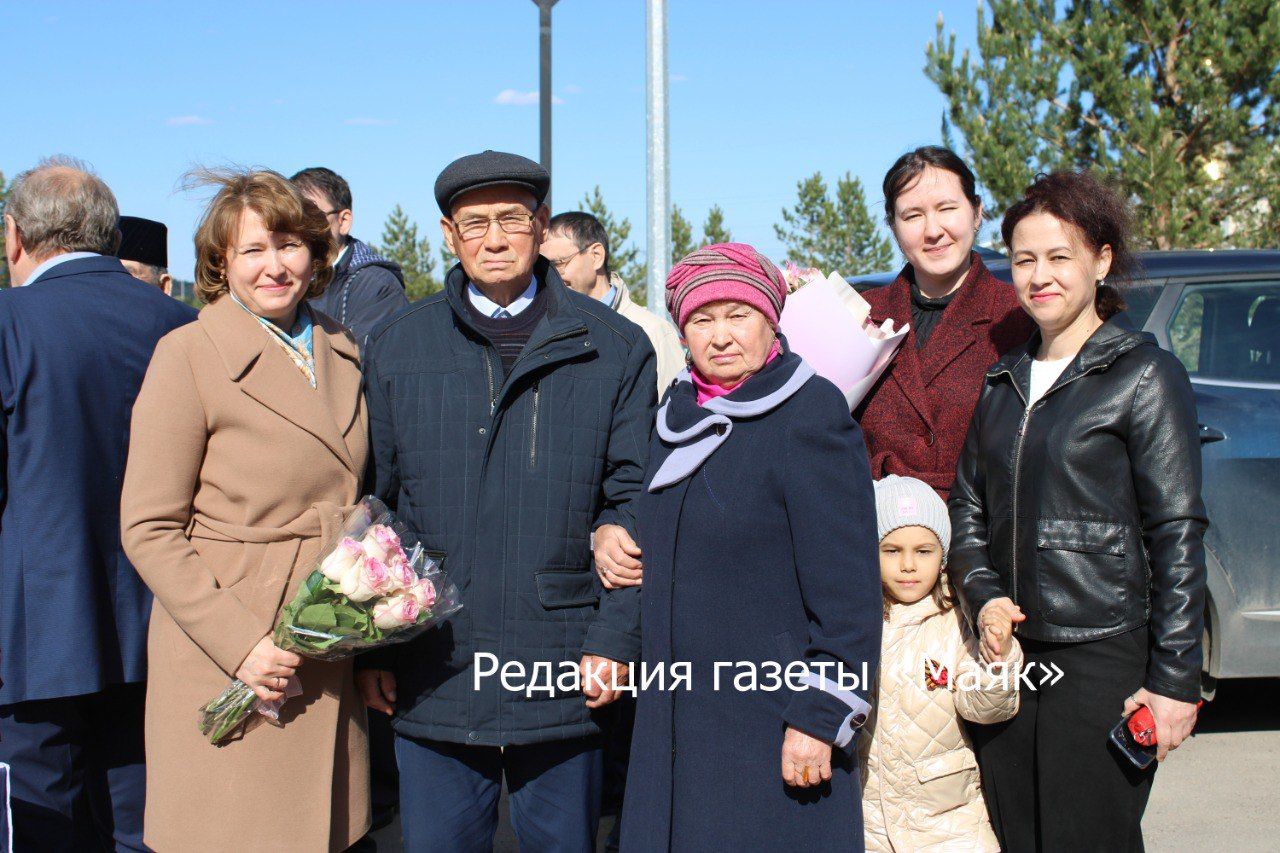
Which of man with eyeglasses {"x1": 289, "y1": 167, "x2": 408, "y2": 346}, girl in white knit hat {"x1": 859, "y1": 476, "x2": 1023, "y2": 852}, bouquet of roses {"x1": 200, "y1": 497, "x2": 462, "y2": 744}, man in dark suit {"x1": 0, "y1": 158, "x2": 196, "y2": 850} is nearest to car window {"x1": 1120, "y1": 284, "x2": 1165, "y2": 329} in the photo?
girl in white knit hat {"x1": 859, "y1": 476, "x2": 1023, "y2": 852}

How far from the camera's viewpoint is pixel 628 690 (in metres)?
2.81

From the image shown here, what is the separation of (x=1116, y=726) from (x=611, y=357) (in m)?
1.48

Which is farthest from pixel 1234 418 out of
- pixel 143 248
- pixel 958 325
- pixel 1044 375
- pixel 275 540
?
pixel 143 248

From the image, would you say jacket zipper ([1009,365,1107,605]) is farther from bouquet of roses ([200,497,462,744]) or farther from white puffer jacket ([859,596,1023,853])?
bouquet of roses ([200,497,462,744])

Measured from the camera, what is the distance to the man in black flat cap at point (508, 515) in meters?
2.69

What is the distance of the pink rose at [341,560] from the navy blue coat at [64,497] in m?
0.91

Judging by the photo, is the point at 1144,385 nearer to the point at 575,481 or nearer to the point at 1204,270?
the point at 575,481

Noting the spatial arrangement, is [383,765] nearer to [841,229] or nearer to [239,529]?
[239,529]

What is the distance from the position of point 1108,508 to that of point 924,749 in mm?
780

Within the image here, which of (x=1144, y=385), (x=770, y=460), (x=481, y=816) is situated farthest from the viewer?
(x=481, y=816)

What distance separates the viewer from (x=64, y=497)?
3.01m

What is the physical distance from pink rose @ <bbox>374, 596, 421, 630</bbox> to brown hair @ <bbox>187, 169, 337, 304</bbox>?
38.7 inches

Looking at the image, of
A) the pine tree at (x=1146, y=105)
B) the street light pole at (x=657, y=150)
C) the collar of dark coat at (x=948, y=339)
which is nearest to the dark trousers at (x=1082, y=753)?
the collar of dark coat at (x=948, y=339)

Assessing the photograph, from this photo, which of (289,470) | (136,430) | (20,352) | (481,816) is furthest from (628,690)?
(20,352)
